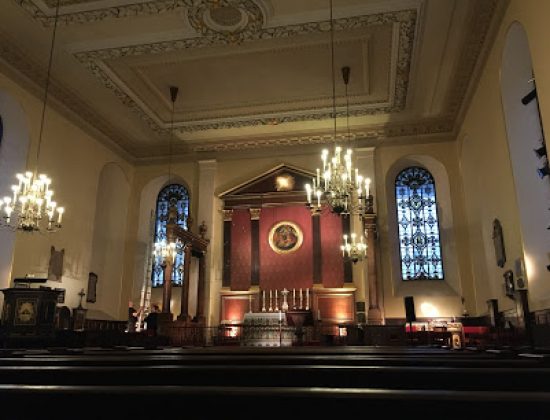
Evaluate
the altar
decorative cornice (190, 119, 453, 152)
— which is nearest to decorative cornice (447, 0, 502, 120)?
decorative cornice (190, 119, 453, 152)

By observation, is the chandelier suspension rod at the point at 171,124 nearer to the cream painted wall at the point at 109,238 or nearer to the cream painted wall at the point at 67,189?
the cream painted wall at the point at 109,238

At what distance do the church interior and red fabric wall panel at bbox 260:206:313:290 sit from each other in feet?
0.20

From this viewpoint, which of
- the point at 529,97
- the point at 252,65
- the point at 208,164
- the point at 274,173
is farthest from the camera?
the point at 208,164

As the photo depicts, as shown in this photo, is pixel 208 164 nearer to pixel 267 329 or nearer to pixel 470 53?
pixel 267 329

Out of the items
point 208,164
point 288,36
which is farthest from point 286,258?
point 288,36

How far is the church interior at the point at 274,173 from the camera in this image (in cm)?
883

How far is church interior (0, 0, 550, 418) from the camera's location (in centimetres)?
883

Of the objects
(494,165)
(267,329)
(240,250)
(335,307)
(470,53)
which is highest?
(470,53)

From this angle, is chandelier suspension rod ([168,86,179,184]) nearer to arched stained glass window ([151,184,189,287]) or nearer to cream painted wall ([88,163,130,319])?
arched stained glass window ([151,184,189,287])

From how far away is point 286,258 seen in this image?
1407cm

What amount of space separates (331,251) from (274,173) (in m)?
3.11

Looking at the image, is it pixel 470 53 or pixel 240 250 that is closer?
pixel 470 53

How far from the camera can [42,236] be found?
436 inches

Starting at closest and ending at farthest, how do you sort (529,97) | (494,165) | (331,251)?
1. (529,97)
2. (494,165)
3. (331,251)
